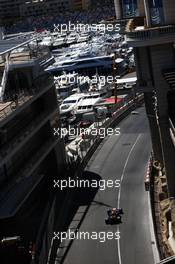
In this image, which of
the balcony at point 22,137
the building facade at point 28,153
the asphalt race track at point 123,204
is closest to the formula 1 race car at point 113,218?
the asphalt race track at point 123,204

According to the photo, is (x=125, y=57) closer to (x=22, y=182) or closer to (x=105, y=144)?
(x=105, y=144)

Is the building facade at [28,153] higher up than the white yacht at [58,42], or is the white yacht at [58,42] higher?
the building facade at [28,153]

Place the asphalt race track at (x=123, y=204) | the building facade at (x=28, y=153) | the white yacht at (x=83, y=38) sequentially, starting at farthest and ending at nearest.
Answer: the white yacht at (x=83, y=38)
the building facade at (x=28, y=153)
the asphalt race track at (x=123, y=204)

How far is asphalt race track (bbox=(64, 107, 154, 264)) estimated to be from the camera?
28609 mm

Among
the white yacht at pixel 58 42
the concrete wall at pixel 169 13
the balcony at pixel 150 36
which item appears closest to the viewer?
the balcony at pixel 150 36

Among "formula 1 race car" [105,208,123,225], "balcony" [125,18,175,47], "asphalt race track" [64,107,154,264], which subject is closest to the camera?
"asphalt race track" [64,107,154,264]

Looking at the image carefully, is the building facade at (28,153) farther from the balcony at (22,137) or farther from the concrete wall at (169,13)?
the concrete wall at (169,13)

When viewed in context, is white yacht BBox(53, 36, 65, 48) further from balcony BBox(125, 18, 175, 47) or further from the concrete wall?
the concrete wall

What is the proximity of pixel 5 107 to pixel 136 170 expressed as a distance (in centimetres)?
1097

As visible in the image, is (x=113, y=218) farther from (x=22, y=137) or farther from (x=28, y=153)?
(x=28, y=153)

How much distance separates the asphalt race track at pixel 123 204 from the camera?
28609 millimetres

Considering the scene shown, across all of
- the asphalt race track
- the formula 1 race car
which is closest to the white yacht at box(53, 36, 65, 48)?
the asphalt race track

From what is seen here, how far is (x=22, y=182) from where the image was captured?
34375 millimetres

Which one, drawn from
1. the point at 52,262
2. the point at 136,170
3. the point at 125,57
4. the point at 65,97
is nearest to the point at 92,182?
the point at 136,170
